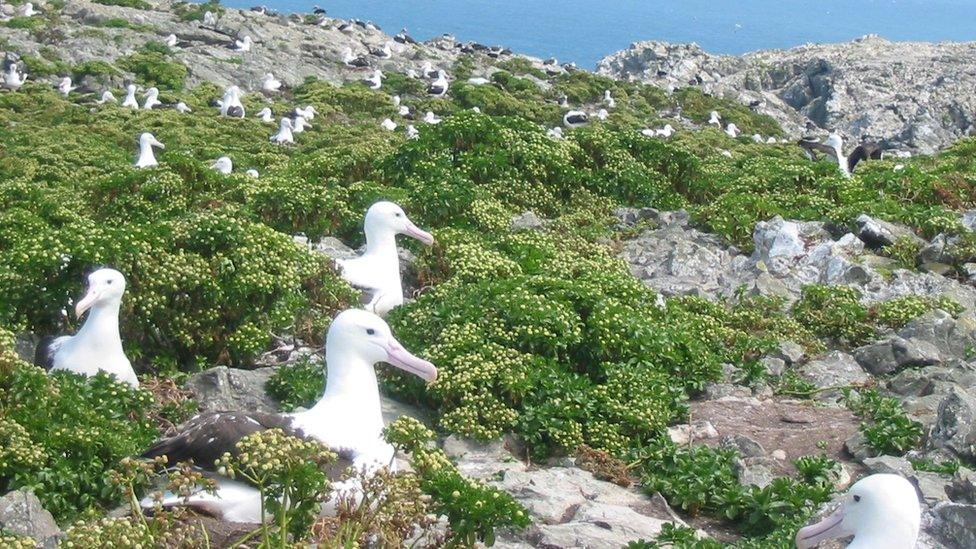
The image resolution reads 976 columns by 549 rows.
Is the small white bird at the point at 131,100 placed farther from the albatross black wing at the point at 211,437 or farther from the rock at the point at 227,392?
the albatross black wing at the point at 211,437

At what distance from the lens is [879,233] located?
584 inches

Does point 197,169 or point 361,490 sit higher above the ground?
point 197,169

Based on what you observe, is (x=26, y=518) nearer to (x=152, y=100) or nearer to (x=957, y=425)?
(x=957, y=425)

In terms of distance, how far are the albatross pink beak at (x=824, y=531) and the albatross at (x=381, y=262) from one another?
5380mm

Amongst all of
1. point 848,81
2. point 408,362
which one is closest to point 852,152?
point 408,362

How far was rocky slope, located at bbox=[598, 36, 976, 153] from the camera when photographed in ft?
205

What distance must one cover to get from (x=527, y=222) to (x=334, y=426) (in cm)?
813

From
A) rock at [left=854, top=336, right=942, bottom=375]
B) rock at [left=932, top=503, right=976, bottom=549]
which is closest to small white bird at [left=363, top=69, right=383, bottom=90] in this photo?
rock at [left=854, top=336, right=942, bottom=375]

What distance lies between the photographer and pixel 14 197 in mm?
13289

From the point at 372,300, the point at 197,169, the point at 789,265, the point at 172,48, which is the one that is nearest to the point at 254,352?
the point at 372,300

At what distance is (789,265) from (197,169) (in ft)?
23.5

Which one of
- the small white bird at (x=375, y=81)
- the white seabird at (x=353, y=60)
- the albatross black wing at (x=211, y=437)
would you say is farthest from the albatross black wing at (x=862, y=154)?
the white seabird at (x=353, y=60)

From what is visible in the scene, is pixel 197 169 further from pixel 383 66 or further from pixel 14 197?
Result: pixel 383 66

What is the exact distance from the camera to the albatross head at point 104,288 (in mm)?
8594
